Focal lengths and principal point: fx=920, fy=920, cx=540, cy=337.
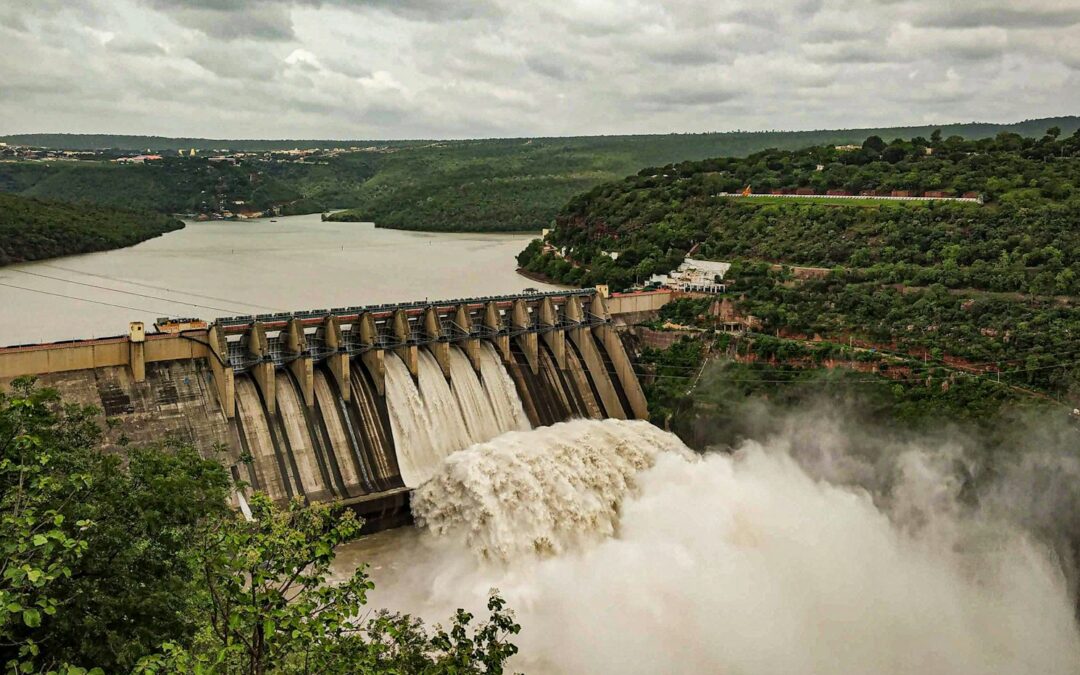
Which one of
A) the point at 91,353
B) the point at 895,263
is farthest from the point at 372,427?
the point at 895,263

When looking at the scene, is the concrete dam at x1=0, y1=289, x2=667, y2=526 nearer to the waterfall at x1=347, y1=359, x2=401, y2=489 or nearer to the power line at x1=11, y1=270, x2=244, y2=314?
the waterfall at x1=347, y1=359, x2=401, y2=489

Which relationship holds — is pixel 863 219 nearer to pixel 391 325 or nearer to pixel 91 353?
pixel 391 325

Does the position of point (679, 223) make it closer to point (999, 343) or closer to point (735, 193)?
point (735, 193)

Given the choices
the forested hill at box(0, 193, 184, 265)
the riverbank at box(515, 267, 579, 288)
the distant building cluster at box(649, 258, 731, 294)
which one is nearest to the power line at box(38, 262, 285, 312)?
the forested hill at box(0, 193, 184, 265)

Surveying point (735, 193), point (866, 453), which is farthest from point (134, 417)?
point (735, 193)

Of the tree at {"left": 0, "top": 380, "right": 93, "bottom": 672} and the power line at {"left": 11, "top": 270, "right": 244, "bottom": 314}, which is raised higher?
the tree at {"left": 0, "top": 380, "right": 93, "bottom": 672}

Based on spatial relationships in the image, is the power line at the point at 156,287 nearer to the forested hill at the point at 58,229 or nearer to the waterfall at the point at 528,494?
the forested hill at the point at 58,229
